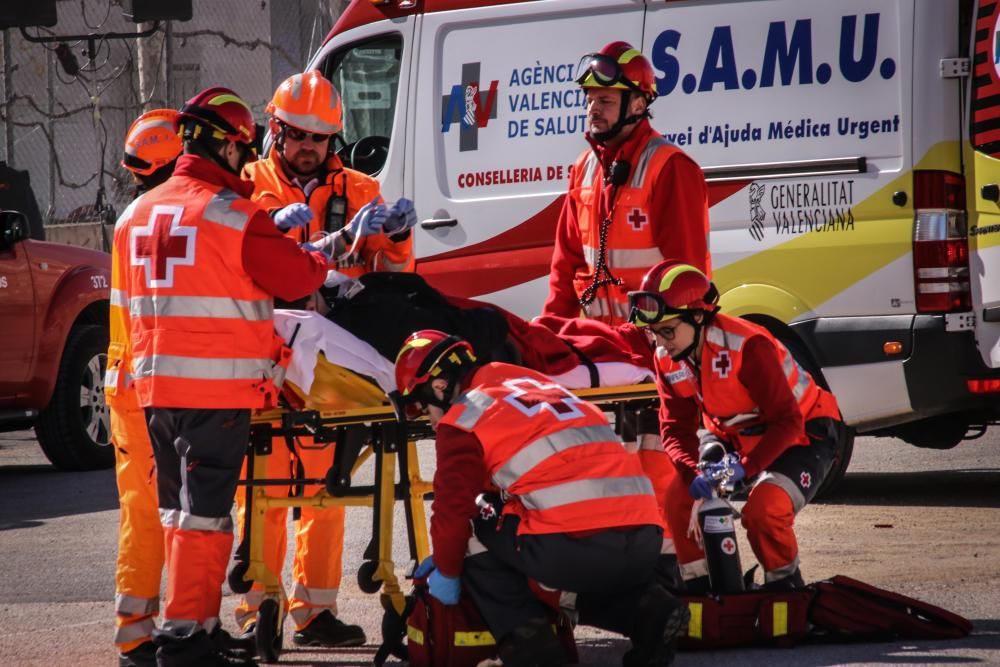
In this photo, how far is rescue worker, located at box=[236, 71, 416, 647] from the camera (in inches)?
238

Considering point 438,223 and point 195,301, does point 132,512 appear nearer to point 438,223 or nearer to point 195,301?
point 195,301

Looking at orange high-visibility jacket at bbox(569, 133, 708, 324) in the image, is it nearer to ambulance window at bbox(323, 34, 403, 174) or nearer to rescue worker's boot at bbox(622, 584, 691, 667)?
rescue worker's boot at bbox(622, 584, 691, 667)

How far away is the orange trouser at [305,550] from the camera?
6121 mm

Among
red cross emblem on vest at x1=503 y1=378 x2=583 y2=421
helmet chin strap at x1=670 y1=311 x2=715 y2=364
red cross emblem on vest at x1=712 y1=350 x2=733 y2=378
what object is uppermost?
helmet chin strap at x1=670 y1=311 x2=715 y2=364

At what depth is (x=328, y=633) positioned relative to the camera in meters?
6.06

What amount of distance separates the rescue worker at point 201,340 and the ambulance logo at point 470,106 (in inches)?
144

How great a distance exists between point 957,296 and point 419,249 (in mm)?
2875

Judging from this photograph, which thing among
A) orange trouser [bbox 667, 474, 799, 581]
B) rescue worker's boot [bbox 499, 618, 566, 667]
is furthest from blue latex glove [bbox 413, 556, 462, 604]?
orange trouser [bbox 667, 474, 799, 581]

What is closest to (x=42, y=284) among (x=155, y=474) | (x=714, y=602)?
(x=155, y=474)

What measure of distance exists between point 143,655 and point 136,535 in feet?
1.28

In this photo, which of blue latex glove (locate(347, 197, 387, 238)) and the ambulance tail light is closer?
blue latex glove (locate(347, 197, 387, 238))

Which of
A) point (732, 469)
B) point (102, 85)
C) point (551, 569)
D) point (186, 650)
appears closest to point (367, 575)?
point (186, 650)

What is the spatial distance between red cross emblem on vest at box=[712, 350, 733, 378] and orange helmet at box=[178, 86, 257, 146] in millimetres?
1751

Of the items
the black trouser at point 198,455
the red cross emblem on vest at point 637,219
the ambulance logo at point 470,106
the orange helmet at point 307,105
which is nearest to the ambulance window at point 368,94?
the ambulance logo at point 470,106
